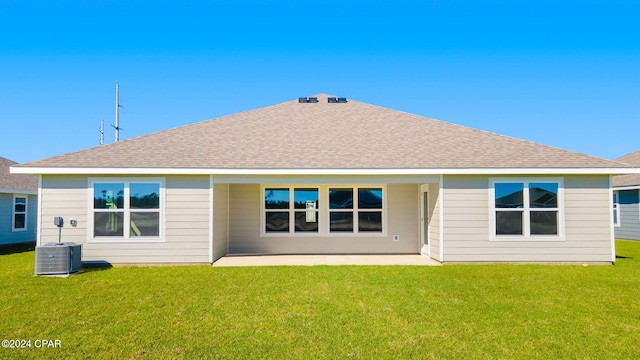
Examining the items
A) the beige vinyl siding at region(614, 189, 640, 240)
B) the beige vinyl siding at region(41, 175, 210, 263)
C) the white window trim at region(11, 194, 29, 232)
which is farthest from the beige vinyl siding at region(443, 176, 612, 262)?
the white window trim at region(11, 194, 29, 232)

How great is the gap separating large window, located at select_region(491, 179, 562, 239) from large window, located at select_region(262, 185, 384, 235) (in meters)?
3.48

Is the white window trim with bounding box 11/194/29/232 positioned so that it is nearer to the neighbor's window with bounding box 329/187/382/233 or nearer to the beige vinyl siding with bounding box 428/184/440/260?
the neighbor's window with bounding box 329/187/382/233

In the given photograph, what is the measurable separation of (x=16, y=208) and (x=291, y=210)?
13.2 metres

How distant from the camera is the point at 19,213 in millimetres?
16906

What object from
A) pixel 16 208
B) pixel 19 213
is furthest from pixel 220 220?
pixel 19 213

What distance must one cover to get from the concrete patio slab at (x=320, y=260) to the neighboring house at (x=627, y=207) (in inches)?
473

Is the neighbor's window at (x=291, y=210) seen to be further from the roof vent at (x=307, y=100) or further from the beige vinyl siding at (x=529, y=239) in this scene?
the roof vent at (x=307, y=100)

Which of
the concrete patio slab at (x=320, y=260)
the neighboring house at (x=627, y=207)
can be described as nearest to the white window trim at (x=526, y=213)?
the concrete patio slab at (x=320, y=260)

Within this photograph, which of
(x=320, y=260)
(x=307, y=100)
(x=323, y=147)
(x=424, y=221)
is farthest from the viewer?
(x=307, y=100)

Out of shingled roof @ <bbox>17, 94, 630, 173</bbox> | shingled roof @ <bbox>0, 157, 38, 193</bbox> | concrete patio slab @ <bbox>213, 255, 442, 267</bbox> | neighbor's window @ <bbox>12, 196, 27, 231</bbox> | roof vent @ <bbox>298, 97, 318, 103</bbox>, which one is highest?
roof vent @ <bbox>298, 97, 318, 103</bbox>

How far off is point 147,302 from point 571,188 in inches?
407

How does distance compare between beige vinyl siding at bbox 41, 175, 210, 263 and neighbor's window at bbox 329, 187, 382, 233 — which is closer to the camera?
beige vinyl siding at bbox 41, 175, 210, 263

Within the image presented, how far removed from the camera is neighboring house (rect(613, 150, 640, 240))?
16578 millimetres

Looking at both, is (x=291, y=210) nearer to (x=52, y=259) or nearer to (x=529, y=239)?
(x=52, y=259)
